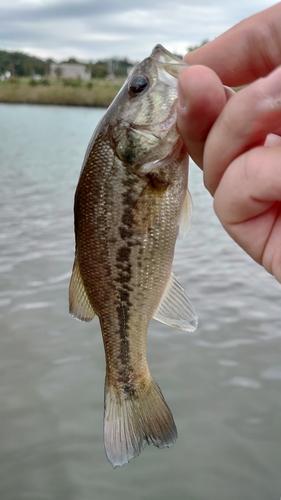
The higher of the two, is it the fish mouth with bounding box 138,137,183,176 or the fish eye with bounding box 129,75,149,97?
the fish eye with bounding box 129,75,149,97

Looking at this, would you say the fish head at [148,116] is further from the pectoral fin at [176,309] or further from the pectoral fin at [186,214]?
the pectoral fin at [176,309]

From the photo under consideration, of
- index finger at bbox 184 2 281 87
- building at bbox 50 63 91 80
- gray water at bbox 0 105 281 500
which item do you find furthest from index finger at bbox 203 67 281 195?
building at bbox 50 63 91 80

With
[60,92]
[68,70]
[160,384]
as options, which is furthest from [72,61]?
[160,384]

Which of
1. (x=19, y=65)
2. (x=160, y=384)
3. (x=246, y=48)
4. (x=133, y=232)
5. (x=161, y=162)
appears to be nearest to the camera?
(x=246, y=48)

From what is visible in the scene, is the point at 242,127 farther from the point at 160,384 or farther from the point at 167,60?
the point at 160,384

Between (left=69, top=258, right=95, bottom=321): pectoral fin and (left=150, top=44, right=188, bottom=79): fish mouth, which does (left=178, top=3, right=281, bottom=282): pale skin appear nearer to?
(left=150, top=44, right=188, bottom=79): fish mouth

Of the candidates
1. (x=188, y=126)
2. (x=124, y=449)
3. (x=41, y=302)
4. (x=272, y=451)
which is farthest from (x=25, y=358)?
(x=188, y=126)

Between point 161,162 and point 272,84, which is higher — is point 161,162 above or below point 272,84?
below
